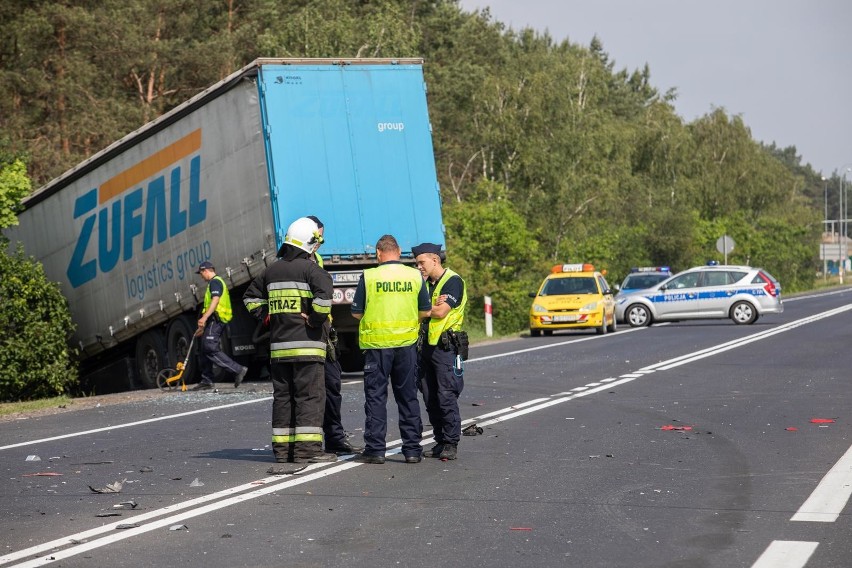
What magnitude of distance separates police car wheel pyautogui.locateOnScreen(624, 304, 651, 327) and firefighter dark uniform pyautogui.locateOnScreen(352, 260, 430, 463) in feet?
89.6

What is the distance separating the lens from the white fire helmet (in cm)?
1049

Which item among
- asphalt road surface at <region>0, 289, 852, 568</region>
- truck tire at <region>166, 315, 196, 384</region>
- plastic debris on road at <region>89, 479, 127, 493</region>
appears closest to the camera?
asphalt road surface at <region>0, 289, 852, 568</region>

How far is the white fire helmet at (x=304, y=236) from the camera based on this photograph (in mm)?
10492

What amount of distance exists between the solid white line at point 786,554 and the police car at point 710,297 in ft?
95.1

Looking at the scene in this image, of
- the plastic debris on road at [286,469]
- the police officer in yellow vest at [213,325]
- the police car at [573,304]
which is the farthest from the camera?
the police car at [573,304]

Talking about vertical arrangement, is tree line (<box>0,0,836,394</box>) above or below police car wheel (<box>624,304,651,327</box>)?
above

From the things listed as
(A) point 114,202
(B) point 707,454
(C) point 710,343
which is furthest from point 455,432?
(C) point 710,343

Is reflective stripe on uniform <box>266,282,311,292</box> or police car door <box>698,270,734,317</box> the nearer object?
reflective stripe on uniform <box>266,282,311,292</box>

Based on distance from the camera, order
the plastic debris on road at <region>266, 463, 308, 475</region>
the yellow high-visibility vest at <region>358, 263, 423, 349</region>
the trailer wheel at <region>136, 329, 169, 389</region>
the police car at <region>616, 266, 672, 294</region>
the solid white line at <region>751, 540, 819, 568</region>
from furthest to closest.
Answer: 1. the police car at <region>616, 266, 672, 294</region>
2. the trailer wheel at <region>136, 329, 169, 389</region>
3. the yellow high-visibility vest at <region>358, 263, 423, 349</region>
4. the plastic debris on road at <region>266, 463, 308, 475</region>
5. the solid white line at <region>751, 540, 819, 568</region>

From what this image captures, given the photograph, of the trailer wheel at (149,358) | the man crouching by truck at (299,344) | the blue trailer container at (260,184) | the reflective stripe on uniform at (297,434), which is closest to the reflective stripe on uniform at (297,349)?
the man crouching by truck at (299,344)

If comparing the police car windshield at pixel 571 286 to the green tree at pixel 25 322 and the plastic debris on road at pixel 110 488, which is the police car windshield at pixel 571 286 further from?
→ the plastic debris on road at pixel 110 488

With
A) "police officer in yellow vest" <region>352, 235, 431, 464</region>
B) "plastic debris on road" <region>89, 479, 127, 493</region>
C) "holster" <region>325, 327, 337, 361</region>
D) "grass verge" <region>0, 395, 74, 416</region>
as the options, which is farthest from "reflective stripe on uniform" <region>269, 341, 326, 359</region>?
"grass verge" <region>0, 395, 74, 416</region>

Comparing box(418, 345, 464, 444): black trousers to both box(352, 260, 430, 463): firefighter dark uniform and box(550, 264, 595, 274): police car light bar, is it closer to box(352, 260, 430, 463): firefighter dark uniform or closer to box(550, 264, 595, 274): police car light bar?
box(352, 260, 430, 463): firefighter dark uniform

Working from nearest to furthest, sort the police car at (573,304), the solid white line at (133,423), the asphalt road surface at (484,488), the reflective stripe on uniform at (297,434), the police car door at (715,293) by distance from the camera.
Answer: the asphalt road surface at (484,488) → the reflective stripe on uniform at (297,434) → the solid white line at (133,423) → the police car at (573,304) → the police car door at (715,293)
